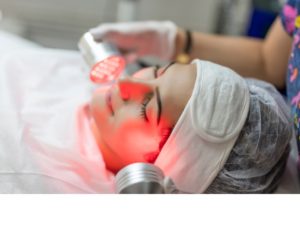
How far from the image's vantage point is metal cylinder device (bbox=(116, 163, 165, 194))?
53cm

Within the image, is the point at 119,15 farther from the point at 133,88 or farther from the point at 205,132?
the point at 205,132

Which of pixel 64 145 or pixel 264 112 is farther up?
pixel 264 112

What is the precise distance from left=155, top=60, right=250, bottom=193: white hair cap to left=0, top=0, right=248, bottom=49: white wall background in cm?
51

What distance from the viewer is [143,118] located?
0.75m

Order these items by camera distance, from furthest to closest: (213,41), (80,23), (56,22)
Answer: (56,22)
(80,23)
(213,41)

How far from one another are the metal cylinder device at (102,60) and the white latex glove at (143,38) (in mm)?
107

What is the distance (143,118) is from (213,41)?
551 millimetres

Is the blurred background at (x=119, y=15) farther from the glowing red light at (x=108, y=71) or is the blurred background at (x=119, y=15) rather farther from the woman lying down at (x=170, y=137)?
the woman lying down at (x=170, y=137)

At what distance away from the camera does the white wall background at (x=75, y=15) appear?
139 cm

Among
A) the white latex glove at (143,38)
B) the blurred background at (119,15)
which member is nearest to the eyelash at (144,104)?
the white latex glove at (143,38)

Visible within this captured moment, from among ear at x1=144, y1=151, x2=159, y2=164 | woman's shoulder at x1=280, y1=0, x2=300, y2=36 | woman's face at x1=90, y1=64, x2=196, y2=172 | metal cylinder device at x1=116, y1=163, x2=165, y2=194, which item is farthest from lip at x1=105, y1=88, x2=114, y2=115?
woman's shoulder at x1=280, y1=0, x2=300, y2=36

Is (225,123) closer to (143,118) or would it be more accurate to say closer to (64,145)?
(143,118)

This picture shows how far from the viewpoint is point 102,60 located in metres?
0.86
